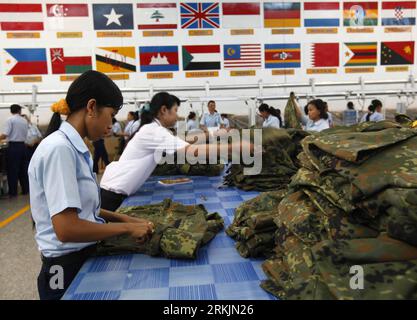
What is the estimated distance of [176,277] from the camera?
4.51ft

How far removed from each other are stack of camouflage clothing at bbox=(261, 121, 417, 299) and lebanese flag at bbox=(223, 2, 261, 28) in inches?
302

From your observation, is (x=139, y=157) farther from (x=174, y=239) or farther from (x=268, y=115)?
(x=268, y=115)

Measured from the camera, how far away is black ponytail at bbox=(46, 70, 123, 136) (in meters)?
1.36

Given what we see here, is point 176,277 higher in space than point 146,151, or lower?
lower

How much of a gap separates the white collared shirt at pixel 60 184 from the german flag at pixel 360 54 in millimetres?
8618

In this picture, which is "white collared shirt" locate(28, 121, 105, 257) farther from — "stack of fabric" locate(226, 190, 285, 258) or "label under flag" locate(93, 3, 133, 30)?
"label under flag" locate(93, 3, 133, 30)

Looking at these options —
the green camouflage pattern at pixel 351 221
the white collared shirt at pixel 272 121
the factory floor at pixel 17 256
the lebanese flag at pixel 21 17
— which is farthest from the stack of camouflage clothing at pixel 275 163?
the lebanese flag at pixel 21 17

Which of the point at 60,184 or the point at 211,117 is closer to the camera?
the point at 60,184

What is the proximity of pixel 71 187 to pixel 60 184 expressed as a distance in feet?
0.13

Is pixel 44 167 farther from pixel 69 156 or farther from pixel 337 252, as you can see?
pixel 337 252

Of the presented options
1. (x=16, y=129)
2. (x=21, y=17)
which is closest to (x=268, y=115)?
(x=16, y=129)

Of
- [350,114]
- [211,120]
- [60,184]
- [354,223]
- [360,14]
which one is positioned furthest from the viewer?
[360,14]

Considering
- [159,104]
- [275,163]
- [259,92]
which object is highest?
[259,92]

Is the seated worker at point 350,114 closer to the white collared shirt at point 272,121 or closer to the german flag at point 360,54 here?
the german flag at point 360,54
